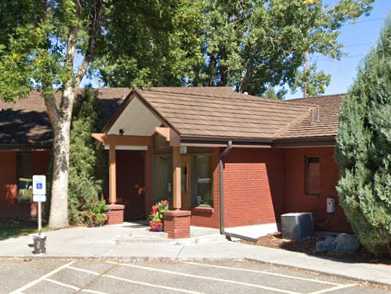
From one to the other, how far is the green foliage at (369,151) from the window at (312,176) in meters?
4.77

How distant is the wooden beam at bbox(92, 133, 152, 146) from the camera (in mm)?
18938

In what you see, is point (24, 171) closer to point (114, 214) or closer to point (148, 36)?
point (114, 214)

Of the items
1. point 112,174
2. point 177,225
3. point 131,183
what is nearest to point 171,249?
point 177,225

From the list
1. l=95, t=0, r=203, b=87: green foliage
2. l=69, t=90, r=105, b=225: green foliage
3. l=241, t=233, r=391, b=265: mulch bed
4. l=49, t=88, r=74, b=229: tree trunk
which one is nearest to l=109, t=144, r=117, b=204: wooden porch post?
l=69, t=90, r=105, b=225: green foliage

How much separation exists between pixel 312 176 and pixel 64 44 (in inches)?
331

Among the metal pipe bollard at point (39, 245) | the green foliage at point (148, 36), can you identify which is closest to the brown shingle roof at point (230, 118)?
the green foliage at point (148, 36)

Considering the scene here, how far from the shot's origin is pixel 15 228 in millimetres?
19297

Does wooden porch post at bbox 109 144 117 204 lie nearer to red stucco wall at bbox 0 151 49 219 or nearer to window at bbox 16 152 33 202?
red stucco wall at bbox 0 151 49 219

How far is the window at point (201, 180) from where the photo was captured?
17.5 m

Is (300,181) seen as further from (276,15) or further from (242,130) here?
(276,15)

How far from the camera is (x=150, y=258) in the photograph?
13.0 meters

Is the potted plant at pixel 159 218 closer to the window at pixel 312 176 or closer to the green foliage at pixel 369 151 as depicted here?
the window at pixel 312 176

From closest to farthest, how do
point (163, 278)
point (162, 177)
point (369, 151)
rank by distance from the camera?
1. point (163, 278)
2. point (369, 151)
3. point (162, 177)

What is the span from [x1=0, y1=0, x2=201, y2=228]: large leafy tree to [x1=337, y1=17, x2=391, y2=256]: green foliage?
7.62 m
